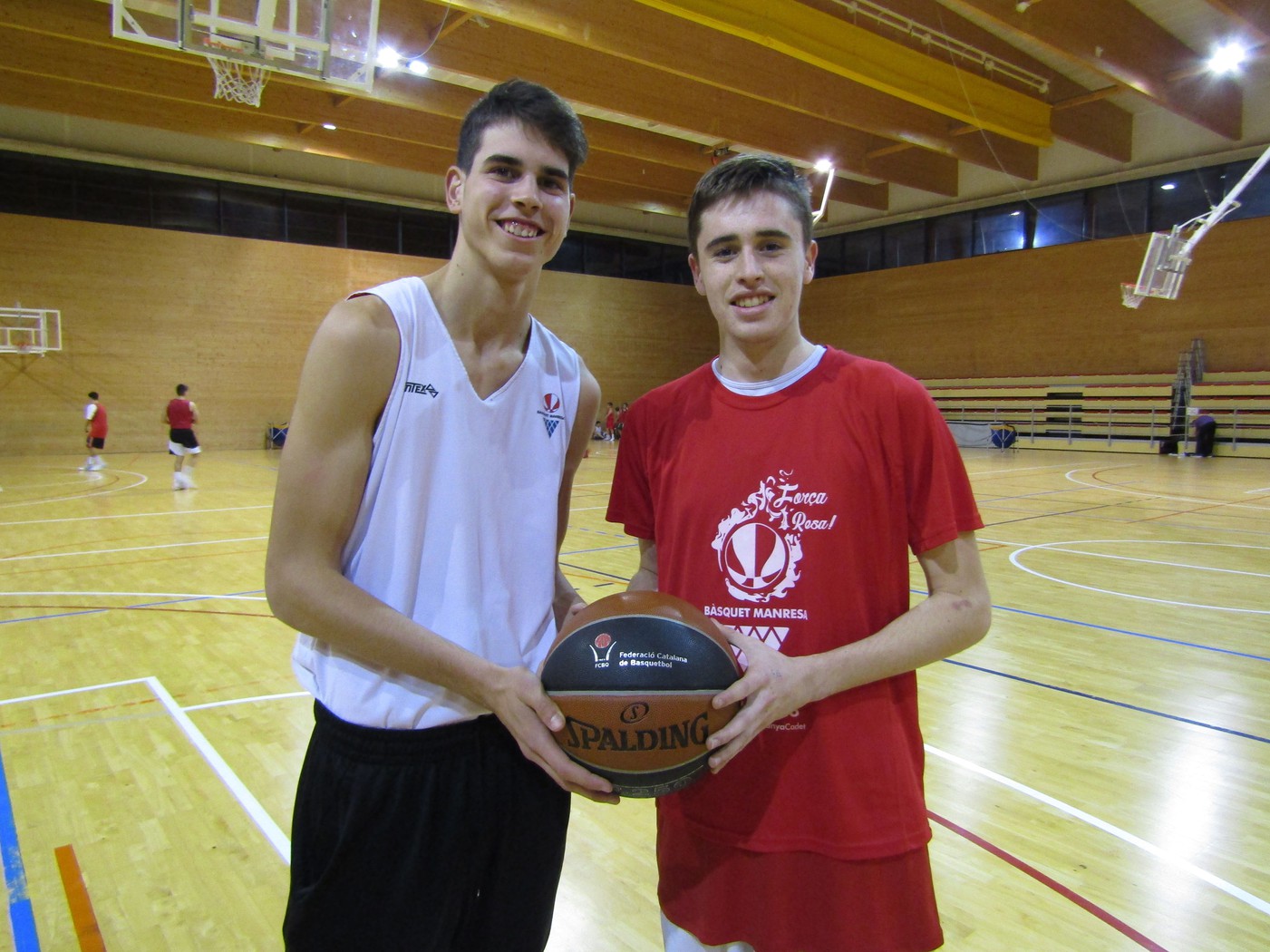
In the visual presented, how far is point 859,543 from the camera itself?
1459mm

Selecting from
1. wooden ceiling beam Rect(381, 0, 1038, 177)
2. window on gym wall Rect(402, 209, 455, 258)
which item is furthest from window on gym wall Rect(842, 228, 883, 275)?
window on gym wall Rect(402, 209, 455, 258)

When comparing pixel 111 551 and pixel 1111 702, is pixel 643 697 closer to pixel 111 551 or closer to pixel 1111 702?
pixel 1111 702

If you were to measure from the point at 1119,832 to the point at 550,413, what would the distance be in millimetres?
2430

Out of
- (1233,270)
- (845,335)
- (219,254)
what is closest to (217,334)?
(219,254)

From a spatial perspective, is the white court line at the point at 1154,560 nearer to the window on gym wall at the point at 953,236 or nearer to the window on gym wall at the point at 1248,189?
the window on gym wall at the point at 1248,189

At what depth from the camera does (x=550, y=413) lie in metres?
1.61

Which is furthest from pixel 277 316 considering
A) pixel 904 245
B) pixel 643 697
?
pixel 643 697

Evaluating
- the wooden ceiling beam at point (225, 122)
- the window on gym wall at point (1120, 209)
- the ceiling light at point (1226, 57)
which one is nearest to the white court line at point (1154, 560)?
the ceiling light at point (1226, 57)

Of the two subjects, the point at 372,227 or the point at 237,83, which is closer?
the point at 237,83

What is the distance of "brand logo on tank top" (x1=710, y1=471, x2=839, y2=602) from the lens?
4.82ft

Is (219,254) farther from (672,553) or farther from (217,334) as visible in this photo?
(672,553)

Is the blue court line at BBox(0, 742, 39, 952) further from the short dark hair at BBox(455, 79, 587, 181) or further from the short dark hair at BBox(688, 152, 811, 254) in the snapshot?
the short dark hair at BBox(688, 152, 811, 254)

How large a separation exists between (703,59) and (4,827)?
11788 millimetres

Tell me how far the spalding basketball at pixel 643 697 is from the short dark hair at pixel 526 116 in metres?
0.83
